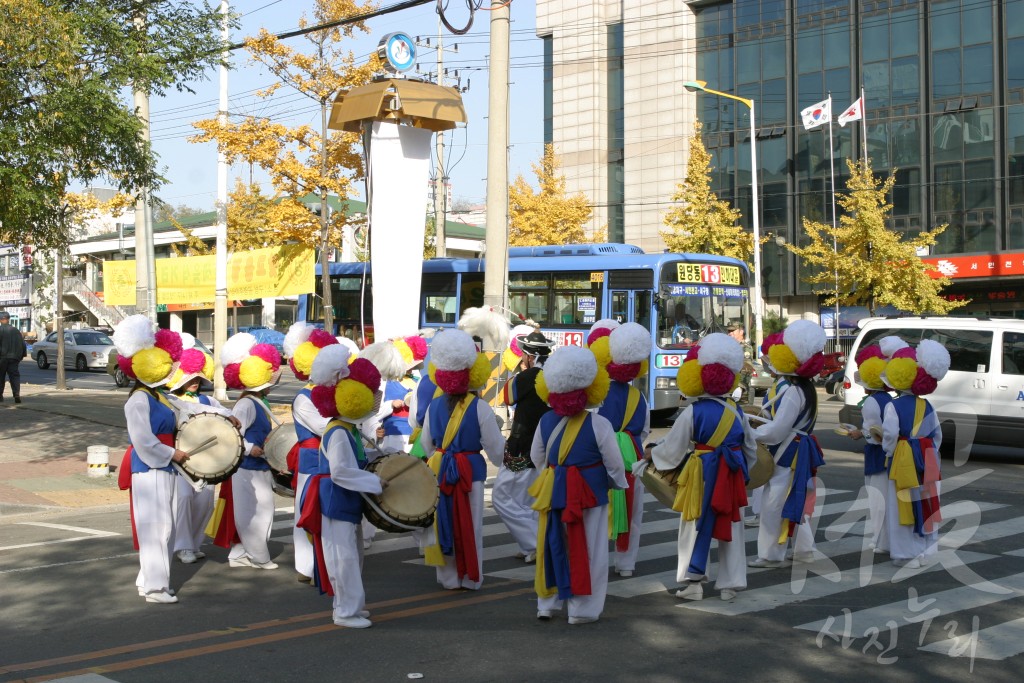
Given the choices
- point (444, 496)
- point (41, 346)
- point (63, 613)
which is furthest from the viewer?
point (41, 346)

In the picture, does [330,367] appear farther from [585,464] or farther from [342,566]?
[585,464]

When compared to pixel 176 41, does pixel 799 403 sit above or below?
below

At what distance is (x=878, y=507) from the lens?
367 inches

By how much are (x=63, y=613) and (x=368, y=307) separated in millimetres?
20072

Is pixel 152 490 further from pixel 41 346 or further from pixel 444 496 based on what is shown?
pixel 41 346

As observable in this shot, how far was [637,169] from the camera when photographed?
157ft

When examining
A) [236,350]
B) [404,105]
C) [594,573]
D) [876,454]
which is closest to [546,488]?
[594,573]

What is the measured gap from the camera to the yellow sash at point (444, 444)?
8047 millimetres

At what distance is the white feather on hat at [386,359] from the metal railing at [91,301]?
48.9m

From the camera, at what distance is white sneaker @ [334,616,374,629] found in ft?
23.0

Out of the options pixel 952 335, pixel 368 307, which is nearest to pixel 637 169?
pixel 368 307

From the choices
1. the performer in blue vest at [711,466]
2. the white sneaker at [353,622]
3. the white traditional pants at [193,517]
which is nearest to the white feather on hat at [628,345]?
the performer in blue vest at [711,466]

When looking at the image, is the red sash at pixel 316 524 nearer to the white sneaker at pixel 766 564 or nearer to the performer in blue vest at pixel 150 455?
the performer in blue vest at pixel 150 455

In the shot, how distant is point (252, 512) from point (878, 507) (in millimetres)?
5138
